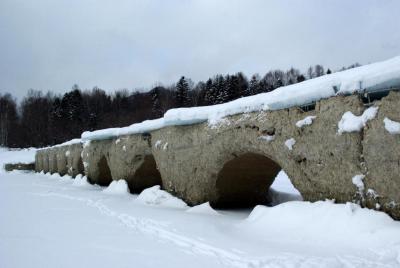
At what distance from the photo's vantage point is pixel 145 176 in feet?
33.8

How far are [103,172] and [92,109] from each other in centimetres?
4060

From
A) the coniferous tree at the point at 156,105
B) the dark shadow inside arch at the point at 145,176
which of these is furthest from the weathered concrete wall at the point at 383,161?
the coniferous tree at the point at 156,105

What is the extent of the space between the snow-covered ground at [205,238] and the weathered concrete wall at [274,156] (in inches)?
13.8

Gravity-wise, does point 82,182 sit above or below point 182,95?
below

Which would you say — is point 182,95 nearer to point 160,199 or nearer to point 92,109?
point 92,109

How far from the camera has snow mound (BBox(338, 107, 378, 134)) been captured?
13.5 ft

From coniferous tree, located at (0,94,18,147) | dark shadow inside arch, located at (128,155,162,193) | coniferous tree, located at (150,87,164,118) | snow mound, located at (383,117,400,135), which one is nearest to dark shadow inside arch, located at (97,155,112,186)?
dark shadow inside arch, located at (128,155,162,193)

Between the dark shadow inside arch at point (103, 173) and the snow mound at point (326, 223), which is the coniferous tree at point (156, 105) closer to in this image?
the dark shadow inside arch at point (103, 173)

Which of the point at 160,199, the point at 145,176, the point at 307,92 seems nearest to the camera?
the point at 307,92

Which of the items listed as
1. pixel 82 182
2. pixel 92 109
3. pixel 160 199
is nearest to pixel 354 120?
pixel 160 199

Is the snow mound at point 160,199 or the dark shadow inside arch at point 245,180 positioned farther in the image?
the snow mound at point 160,199

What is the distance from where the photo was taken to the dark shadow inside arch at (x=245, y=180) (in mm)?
6938

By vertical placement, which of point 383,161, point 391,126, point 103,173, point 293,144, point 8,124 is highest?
point 8,124

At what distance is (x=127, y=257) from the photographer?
353 centimetres
